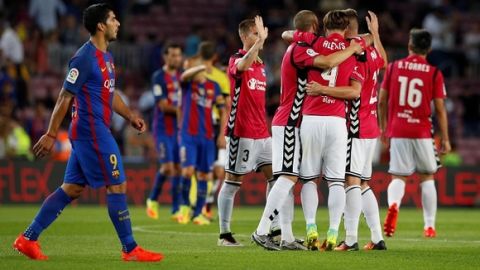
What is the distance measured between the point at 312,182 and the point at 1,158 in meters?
13.2

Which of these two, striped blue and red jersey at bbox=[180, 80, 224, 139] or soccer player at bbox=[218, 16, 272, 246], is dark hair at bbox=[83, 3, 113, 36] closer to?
soccer player at bbox=[218, 16, 272, 246]

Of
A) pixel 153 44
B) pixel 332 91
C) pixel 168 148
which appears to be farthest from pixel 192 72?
pixel 153 44

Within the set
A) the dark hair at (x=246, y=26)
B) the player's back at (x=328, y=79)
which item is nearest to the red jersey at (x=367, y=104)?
the player's back at (x=328, y=79)

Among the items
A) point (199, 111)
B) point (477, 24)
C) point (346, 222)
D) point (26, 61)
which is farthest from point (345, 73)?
point (477, 24)

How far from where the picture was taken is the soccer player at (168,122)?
18547 mm

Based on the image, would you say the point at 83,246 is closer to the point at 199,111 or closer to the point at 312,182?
the point at 312,182

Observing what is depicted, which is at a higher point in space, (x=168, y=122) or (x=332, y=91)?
(x=332, y=91)

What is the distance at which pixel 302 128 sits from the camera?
453 inches

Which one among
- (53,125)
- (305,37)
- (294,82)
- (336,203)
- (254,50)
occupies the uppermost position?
(305,37)

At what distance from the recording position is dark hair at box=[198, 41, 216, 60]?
650 inches

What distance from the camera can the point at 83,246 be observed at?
12.7 metres

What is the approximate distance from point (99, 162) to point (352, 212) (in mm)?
2900

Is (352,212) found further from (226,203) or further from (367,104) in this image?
(226,203)

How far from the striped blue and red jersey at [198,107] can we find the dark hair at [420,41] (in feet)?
11.5
